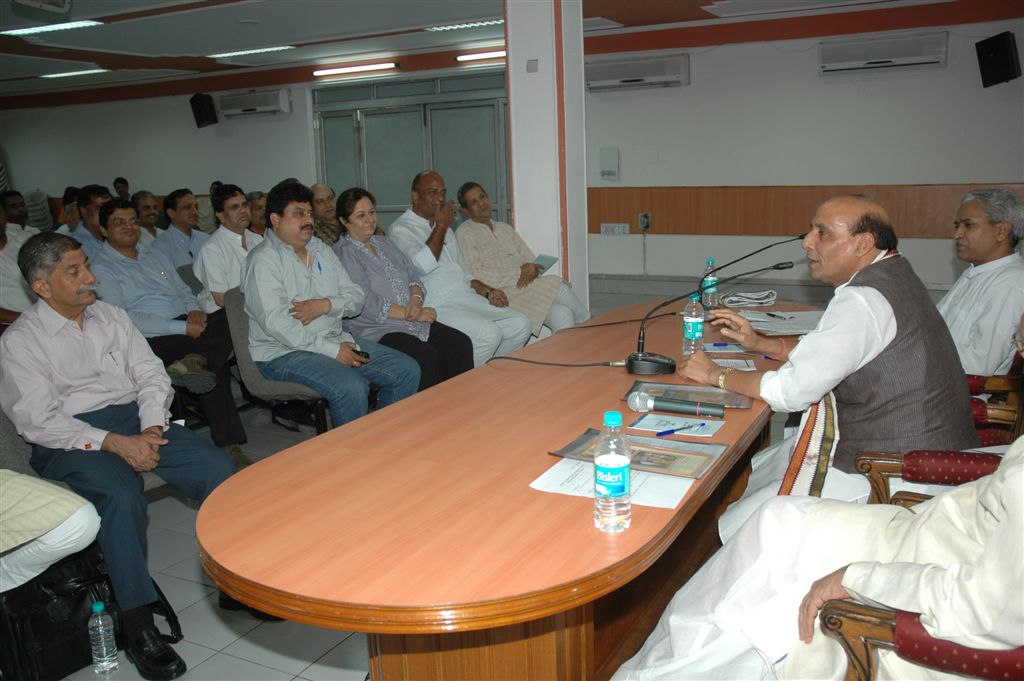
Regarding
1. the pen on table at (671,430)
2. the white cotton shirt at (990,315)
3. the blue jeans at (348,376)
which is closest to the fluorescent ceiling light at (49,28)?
the blue jeans at (348,376)

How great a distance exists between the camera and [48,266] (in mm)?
2713

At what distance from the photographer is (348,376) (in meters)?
3.68

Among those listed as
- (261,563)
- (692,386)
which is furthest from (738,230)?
(261,563)

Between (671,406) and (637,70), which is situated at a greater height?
(637,70)

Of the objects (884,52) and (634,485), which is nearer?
(634,485)

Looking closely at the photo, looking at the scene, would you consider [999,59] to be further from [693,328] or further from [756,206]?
[693,328]

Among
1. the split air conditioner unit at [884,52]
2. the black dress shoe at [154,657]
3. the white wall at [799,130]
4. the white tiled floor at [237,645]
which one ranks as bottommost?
the white tiled floor at [237,645]

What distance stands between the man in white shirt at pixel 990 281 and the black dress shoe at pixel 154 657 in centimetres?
293

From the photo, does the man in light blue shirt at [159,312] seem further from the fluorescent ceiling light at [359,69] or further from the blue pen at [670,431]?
the fluorescent ceiling light at [359,69]

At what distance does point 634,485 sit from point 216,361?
3.06 metres

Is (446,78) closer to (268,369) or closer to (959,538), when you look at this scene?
(268,369)

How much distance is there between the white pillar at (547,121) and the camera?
5363mm

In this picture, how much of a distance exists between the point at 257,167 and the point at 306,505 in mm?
11112

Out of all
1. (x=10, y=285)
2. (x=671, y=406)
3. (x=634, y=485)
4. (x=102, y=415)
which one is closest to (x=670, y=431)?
(x=671, y=406)
